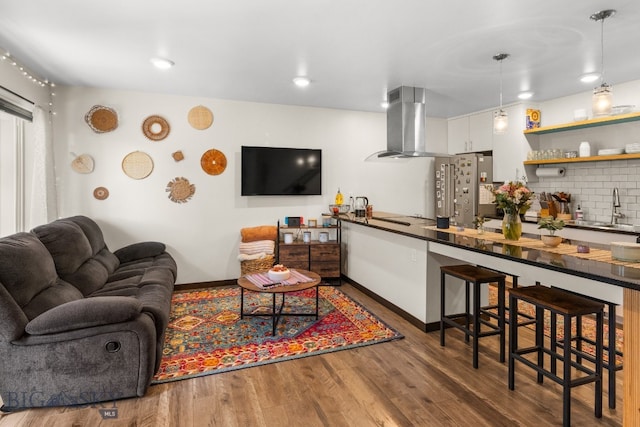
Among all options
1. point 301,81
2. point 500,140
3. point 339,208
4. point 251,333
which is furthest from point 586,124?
point 251,333

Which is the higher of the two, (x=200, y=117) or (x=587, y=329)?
(x=200, y=117)

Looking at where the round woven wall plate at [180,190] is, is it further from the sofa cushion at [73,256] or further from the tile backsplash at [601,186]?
the tile backsplash at [601,186]

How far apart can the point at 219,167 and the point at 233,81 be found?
1293 mm

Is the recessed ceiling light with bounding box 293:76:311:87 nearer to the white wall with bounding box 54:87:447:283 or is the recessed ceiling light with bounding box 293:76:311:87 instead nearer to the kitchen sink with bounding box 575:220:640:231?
the white wall with bounding box 54:87:447:283

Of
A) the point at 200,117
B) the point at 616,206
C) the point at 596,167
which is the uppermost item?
the point at 200,117

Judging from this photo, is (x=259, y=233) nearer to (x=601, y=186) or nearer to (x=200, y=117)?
(x=200, y=117)

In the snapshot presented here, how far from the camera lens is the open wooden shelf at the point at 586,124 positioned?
4.09m

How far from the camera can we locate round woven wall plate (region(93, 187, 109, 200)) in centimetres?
460

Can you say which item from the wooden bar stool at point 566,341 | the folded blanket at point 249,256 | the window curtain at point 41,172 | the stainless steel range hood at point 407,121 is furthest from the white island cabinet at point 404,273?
the window curtain at point 41,172

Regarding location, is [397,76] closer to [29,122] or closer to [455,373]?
[455,373]

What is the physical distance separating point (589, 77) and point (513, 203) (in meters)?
2.26

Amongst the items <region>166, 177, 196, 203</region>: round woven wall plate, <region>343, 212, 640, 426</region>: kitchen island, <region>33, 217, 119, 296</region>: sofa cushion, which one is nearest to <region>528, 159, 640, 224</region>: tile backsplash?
<region>343, 212, 640, 426</region>: kitchen island

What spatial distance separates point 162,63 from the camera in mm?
3564

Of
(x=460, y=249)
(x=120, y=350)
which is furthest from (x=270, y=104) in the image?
(x=120, y=350)
